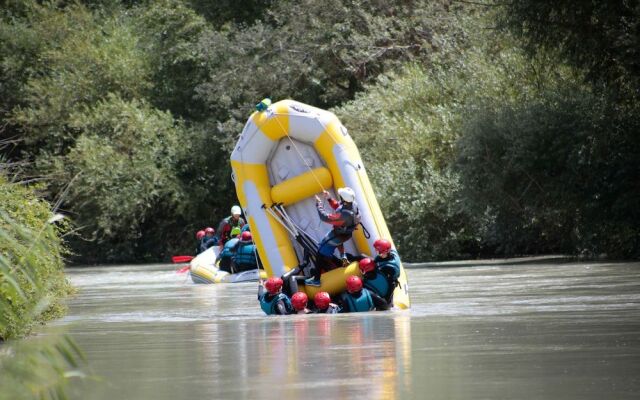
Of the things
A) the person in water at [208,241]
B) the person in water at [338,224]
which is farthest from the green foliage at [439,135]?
the person in water at [338,224]

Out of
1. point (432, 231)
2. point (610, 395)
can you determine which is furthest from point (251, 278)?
point (610, 395)

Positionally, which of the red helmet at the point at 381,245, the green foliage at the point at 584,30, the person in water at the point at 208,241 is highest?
the green foliage at the point at 584,30

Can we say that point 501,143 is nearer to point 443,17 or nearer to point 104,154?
point 443,17

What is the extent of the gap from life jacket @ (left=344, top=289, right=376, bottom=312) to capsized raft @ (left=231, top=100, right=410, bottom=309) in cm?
131

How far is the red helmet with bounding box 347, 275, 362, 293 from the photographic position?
48.2 ft

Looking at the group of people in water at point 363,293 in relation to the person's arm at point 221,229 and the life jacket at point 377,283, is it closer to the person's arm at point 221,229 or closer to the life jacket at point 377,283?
the life jacket at point 377,283

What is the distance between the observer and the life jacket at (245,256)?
86.0 ft

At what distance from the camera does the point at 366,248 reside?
15.9m

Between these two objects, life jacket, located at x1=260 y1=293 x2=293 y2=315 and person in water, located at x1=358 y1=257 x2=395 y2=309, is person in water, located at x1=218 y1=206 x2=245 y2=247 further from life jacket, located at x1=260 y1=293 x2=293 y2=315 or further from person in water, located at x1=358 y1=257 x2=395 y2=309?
person in water, located at x1=358 y1=257 x2=395 y2=309

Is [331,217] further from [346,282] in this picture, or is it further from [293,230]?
[293,230]

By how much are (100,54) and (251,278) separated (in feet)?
68.9

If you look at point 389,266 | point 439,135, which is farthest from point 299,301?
point 439,135

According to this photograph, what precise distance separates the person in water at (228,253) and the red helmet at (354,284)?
459 inches

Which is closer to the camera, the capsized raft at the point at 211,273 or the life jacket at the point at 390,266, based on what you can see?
the life jacket at the point at 390,266
